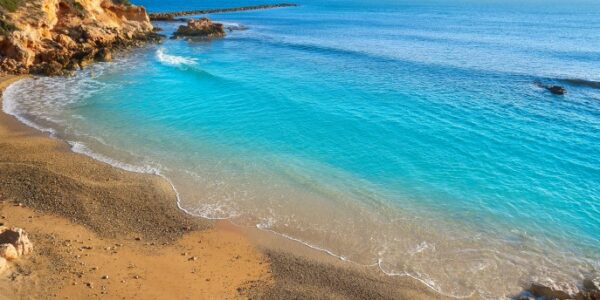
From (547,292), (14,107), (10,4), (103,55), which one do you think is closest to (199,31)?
(103,55)

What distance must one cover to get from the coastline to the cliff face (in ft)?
68.0

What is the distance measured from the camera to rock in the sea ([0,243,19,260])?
11859 mm

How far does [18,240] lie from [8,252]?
481mm

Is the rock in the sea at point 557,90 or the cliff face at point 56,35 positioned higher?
the cliff face at point 56,35

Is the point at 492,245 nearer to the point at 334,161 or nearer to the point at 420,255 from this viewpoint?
the point at 420,255

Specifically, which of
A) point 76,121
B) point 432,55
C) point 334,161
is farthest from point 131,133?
point 432,55

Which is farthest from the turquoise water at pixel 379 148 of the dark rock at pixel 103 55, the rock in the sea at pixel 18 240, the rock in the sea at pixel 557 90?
the rock in the sea at pixel 18 240

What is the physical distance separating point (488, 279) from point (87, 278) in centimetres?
1212

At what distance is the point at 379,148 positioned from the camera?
2211cm

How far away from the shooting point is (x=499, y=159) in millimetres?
20953

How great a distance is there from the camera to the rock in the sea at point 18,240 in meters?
12.4

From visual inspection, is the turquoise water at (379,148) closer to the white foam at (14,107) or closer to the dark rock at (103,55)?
the white foam at (14,107)

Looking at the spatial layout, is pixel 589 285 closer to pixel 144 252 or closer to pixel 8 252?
pixel 144 252

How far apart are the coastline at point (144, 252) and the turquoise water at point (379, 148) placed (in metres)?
1.00
